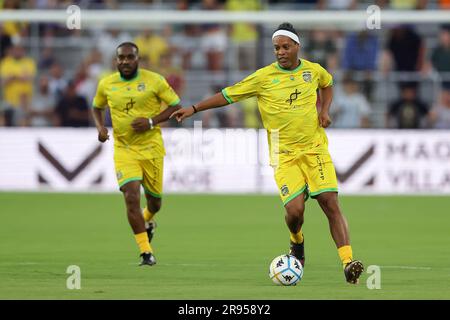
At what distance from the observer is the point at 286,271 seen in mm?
12289

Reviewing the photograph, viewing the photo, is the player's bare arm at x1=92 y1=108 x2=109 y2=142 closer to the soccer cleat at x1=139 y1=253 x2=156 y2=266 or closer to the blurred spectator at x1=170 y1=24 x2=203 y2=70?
the soccer cleat at x1=139 y1=253 x2=156 y2=266

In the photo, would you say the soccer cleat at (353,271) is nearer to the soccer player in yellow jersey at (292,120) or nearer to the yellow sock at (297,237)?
the soccer player in yellow jersey at (292,120)

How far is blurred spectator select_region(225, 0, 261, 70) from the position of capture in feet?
90.3

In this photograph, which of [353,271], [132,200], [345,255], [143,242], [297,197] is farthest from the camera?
[132,200]

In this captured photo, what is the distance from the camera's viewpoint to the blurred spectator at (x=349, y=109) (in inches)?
1062

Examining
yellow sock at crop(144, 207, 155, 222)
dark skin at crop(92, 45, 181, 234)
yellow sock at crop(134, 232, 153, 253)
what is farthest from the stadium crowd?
yellow sock at crop(134, 232, 153, 253)

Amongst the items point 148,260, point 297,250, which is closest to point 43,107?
point 148,260

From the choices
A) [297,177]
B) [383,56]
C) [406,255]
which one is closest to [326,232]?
[406,255]

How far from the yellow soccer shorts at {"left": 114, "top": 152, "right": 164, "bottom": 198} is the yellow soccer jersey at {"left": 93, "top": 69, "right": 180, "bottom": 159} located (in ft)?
0.36

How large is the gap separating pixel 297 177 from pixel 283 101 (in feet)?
2.71

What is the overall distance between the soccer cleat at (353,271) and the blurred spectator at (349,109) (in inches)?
579

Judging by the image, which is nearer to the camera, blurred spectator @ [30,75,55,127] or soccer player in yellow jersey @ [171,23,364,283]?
soccer player in yellow jersey @ [171,23,364,283]

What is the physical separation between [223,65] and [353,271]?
1623cm

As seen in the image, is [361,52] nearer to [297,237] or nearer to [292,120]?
[297,237]
